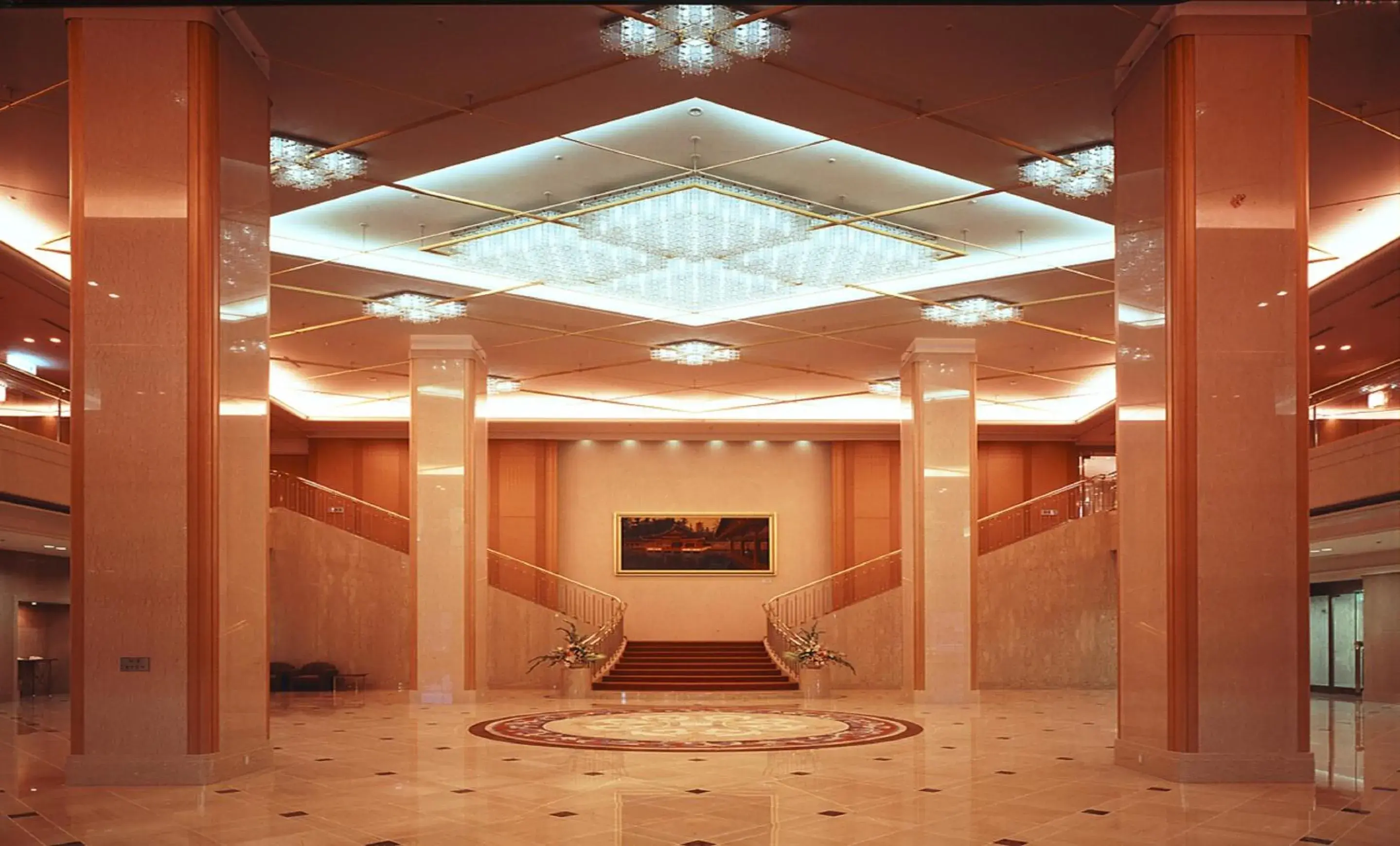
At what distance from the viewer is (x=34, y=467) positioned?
14.6 metres

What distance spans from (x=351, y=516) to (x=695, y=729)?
10044mm

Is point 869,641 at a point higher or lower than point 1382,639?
lower

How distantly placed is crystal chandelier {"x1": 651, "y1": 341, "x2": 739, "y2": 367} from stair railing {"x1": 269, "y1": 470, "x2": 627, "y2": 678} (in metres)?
5.25

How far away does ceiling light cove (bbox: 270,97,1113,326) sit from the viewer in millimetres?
11609

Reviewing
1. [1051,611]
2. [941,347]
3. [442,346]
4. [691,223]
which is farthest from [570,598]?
[691,223]

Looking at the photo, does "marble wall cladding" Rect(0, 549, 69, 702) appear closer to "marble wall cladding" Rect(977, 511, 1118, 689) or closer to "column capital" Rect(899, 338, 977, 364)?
"column capital" Rect(899, 338, 977, 364)

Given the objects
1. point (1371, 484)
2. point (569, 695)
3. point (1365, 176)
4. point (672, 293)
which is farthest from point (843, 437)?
point (1365, 176)

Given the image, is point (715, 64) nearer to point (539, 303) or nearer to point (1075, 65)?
point (1075, 65)

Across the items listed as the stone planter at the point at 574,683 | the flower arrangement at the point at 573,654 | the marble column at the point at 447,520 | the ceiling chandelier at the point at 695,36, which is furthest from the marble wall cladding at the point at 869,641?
the ceiling chandelier at the point at 695,36

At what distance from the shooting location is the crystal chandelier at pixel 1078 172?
10961 mm

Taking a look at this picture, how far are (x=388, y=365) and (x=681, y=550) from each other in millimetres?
8467

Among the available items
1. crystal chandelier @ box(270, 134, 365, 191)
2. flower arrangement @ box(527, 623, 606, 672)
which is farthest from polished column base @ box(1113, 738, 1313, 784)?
flower arrangement @ box(527, 623, 606, 672)

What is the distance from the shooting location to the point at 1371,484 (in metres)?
14.3

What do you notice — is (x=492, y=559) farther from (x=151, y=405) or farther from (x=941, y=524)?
(x=151, y=405)
